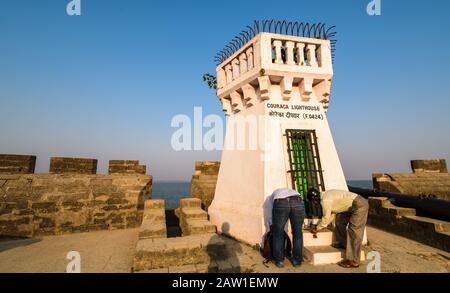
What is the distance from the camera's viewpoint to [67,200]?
25.9 ft

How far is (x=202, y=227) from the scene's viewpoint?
5785 millimetres

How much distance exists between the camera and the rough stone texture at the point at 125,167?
30.8 ft

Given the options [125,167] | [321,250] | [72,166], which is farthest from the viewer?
[125,167]

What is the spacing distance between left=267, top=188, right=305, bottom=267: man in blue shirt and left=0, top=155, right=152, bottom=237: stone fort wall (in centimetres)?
574

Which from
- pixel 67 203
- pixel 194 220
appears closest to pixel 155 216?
pixel 194 220

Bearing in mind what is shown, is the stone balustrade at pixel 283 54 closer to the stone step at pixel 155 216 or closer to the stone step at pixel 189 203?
the stone step at pixel 189 203

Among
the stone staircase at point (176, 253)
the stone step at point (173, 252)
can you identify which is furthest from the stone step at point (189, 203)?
the stone step at point (173, 252)

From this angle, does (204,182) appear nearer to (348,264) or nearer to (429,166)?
(348,264)

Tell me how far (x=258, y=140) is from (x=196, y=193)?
16.0 feet

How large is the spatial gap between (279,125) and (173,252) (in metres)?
4.35

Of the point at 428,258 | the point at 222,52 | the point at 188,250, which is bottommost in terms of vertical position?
the point at 428,258

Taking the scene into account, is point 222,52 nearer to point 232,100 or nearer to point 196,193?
point 232,100
